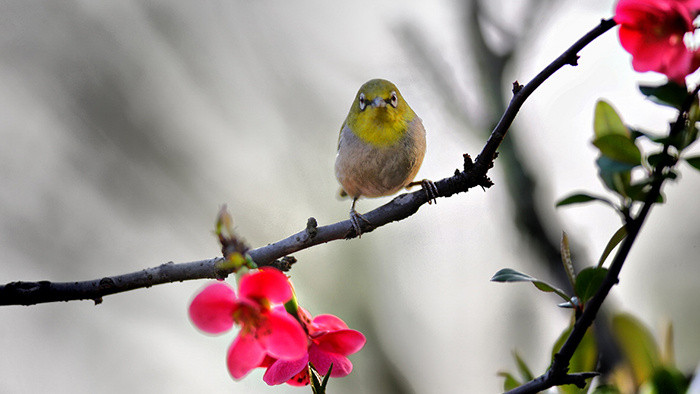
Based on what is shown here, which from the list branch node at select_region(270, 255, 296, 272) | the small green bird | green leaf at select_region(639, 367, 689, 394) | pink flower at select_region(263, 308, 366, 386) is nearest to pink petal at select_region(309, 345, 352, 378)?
pink flower at select_region(263, 308, 366, 386)

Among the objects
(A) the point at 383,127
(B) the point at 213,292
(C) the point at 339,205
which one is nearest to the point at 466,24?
(C) the point at 339,205

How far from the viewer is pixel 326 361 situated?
66 cm

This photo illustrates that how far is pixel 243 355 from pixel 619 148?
0.42 m

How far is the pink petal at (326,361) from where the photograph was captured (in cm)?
66

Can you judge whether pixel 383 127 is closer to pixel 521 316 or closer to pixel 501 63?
pixel 501 63

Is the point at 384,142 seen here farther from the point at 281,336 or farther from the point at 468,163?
the point at 281,336

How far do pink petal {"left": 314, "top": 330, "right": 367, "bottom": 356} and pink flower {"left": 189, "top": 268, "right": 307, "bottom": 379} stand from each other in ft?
0.35

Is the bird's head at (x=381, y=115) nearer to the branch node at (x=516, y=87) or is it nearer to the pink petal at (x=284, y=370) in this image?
the branch node at (x=516, y=87)

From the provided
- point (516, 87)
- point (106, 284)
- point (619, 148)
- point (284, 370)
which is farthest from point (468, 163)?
point (106, 284)

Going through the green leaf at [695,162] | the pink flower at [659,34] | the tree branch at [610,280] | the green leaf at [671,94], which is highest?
the pink flower at [659,34]

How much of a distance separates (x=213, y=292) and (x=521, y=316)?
11.7 feet

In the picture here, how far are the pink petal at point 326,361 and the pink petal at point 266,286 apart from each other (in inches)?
5.5

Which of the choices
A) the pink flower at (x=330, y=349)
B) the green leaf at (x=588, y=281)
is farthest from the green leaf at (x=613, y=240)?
the pink flower at (x=330, y=349)

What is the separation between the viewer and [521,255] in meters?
3.20
